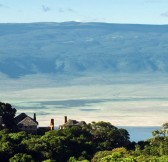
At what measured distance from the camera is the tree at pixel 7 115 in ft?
213

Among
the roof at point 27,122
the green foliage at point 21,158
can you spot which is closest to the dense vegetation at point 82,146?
the green foliage at point 21,158

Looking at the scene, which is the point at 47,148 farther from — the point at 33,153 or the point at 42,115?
the point at 42,115

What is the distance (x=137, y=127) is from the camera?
105 metres

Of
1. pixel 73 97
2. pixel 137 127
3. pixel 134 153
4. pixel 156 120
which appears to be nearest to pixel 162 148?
pixel 134 153

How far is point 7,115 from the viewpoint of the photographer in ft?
214

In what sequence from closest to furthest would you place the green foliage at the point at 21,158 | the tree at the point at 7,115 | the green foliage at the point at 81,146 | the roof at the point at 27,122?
the green foliage at the point at 21,158 < the green foliage at the point at 81,146 < the tree at the point at 7,115 < the roof at the point at 27,122

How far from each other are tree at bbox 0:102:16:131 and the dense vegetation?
73 mm

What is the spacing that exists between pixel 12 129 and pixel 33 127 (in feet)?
6.57

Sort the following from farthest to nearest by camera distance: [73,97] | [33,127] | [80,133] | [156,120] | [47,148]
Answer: [73,97] < [156,120] < [33,127] < [80,133] < [47,148]

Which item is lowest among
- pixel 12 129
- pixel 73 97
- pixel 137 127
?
pixel 12 129

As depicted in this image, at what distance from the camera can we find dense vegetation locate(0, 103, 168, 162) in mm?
53250

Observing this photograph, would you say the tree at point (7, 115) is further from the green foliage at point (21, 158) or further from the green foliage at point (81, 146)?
the green foliage at point (21, 158)

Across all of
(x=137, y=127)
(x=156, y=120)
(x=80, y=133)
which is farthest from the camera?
(x=156, y=120)

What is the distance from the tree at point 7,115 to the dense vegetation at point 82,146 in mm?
73
